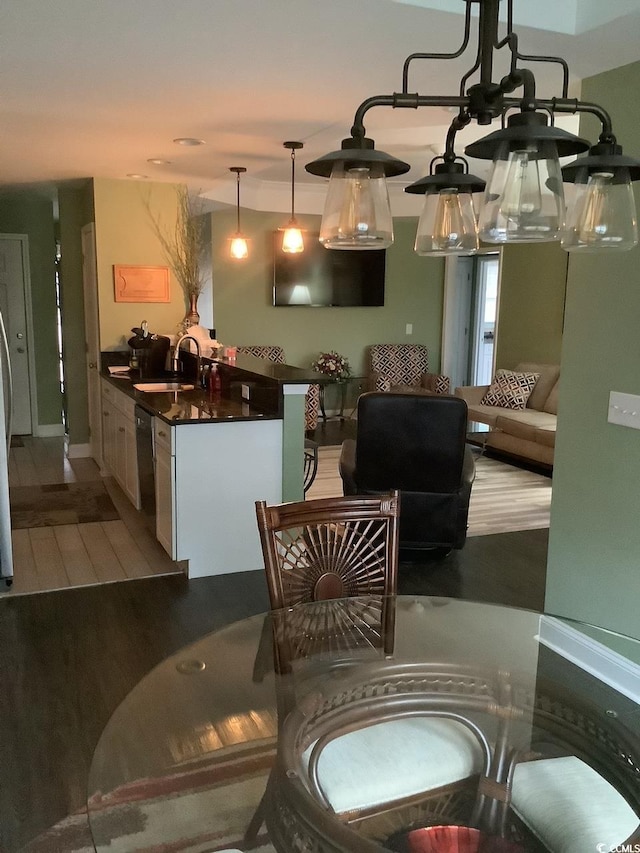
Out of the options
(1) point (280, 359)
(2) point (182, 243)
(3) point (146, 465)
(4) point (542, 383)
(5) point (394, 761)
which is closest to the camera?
(5) point (394, 761)

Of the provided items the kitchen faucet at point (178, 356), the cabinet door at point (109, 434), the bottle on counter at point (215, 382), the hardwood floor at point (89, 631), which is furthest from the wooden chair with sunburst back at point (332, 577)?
the cabinet door at point (109, 434)

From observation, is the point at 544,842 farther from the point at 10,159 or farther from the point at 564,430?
the point at 10,159

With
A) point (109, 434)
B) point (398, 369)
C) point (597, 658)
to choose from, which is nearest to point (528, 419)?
Answer: point (398, 369)

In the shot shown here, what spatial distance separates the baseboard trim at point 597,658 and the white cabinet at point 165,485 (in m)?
2.14

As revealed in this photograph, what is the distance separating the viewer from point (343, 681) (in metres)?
1.86

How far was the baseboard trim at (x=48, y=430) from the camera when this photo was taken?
7.64 metres

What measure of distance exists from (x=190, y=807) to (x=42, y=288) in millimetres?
6970

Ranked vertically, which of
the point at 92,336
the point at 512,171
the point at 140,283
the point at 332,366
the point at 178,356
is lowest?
the point at 332,366

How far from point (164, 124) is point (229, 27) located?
4.95 feet

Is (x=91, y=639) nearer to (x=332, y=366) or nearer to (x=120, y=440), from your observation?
(x=120, y=440)

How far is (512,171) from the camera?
3.85ft

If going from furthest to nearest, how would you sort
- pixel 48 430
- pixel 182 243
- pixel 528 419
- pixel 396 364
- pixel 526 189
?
pixel 396 364
pixel 48 430
pixel 528 419
pixel 182 243
pixel 526 189

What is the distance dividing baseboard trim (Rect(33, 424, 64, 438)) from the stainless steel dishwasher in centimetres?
351

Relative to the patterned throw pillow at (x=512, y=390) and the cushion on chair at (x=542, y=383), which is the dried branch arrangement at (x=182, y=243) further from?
the cushion on chair at (x=542, y=383)
